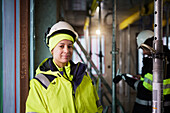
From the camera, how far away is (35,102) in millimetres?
893

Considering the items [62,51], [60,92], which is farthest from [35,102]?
[62,51]

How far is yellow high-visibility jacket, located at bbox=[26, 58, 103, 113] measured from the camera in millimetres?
900

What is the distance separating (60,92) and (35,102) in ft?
0.49

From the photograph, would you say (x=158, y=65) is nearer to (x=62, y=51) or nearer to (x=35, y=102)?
(x=62, y=51)

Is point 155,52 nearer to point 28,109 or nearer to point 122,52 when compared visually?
point 28,109

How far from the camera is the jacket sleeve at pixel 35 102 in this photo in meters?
0.88

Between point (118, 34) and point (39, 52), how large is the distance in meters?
4.88

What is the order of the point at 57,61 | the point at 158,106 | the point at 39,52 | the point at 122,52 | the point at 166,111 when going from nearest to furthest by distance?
the point at 158,106, the point at 57,61, the point at 39,52, the point at 166,111, the point at 122,52

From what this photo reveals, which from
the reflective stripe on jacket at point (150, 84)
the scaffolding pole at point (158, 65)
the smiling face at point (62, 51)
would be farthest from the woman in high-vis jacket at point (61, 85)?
the reflective stripe on jacket at point (150, 84)

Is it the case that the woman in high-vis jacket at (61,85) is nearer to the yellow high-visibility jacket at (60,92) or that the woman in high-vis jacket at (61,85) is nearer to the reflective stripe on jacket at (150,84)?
the yellow high-visibility jacket at (60,92)

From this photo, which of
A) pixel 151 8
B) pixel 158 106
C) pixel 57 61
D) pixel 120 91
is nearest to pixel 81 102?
pixel 57 61

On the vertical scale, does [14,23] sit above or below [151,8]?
below

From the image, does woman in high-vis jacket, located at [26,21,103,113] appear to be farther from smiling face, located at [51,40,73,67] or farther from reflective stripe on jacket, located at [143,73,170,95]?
reflective stripe on jacket, located at [143,73,170,95]

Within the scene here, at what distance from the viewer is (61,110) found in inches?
35.3
